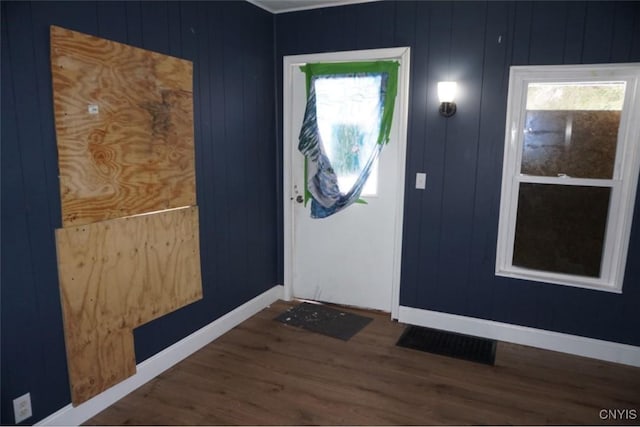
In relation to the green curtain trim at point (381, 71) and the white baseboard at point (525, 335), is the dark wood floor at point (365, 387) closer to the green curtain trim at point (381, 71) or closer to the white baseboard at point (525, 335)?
the white baseboard at point (525, 335)

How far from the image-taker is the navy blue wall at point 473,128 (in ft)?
8.96

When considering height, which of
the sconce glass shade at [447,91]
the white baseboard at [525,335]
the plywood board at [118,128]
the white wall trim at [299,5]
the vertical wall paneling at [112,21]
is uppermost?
the white wall trim at [299,5]

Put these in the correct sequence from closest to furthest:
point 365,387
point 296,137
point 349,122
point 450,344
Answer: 1. point 365,387
2. point 450,344
3. point 349,122
4. point 296,137

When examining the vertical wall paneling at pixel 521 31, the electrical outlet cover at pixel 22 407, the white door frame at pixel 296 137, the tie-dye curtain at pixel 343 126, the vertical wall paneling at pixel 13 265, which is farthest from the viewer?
the tie-dye curtain at pixel 343 126

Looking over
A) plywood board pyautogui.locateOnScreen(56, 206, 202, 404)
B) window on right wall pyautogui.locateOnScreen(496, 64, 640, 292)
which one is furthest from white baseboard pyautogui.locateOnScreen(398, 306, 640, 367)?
plywood board pyautogui.locateOnScreen(56, 206, 202, 404)

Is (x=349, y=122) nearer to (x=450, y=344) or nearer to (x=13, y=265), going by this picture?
(x=450, y=344)

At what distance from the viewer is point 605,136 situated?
2.77 metres

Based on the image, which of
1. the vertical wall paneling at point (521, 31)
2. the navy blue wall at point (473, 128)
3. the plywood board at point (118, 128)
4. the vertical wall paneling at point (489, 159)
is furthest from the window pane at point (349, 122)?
the plywood board at point (118, 128)

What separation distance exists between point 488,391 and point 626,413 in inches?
27.6

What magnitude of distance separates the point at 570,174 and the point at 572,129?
11.7 inches

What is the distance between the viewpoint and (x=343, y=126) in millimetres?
3488

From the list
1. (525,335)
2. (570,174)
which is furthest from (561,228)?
(525,335)

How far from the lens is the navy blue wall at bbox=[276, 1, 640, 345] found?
8.96 feet

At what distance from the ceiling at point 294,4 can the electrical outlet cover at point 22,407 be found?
2877mm
